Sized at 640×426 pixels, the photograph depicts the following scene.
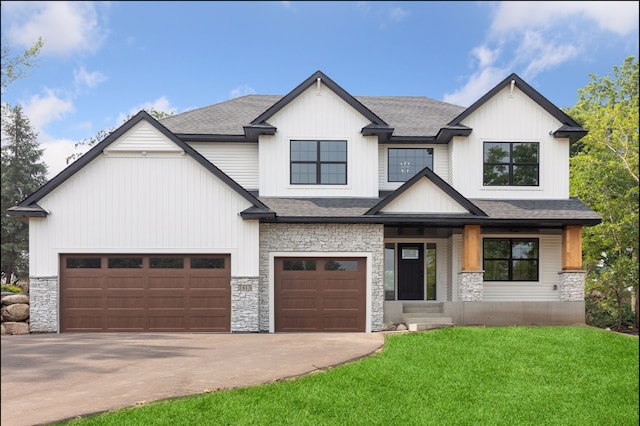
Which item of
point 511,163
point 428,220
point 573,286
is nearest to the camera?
point 428,220

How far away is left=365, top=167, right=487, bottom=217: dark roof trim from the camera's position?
15.5m

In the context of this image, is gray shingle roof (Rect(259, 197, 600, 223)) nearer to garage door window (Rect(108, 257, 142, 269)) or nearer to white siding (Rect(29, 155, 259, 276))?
white siding (Rect(29, 155, 259, 276))

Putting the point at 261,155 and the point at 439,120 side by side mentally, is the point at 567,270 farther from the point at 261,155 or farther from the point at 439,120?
the point at 261,155

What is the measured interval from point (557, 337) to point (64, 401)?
1067cm

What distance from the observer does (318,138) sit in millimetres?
16953

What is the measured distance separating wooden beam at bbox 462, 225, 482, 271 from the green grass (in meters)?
4.86

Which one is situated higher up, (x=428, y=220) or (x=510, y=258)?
(x=428, y=220)

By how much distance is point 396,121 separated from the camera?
746 inches

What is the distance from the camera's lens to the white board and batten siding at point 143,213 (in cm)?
1481

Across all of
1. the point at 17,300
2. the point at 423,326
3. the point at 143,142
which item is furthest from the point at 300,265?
the point at 17,300

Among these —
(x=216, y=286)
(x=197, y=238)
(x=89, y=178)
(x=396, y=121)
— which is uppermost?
(x=396, y=121)

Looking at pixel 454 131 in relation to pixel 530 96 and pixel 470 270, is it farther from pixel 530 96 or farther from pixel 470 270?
pixel 470 270

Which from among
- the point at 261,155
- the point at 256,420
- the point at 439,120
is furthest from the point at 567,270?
the point at 256,420

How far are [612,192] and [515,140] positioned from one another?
6689 millimetres
